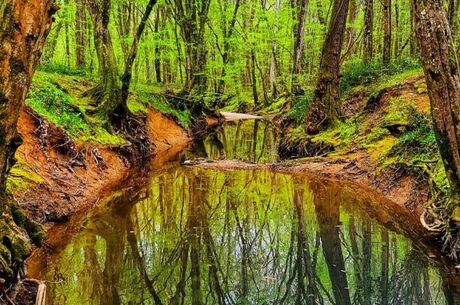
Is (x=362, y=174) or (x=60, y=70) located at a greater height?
(x=60, y=70)

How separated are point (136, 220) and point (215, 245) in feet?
6.72

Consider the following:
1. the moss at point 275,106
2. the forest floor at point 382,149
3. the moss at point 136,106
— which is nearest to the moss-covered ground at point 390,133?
the forest floor at point 382,149

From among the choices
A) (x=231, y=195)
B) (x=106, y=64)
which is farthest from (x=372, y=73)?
(x=231, y=195)

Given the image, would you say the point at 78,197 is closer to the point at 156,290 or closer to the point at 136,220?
the point at 136,220

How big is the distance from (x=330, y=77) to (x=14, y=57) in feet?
37.8

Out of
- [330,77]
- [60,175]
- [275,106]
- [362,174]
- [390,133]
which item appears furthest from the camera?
Answer: [275,106]

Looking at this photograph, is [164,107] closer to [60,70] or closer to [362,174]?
[60,70]

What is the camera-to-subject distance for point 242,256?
254 inches

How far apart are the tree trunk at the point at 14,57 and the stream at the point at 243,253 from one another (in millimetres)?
1831

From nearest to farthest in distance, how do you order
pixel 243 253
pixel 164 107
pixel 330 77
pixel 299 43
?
pixel 243 253
pixel 330 77
pixel 299 43
pixel 164 107

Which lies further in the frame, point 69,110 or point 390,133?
point 69,110

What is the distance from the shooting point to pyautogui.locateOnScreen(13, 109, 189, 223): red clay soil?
778 centimetres

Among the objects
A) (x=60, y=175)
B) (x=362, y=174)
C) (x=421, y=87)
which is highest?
(x=421, y=87)

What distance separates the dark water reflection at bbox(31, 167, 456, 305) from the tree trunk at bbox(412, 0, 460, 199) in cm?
139
